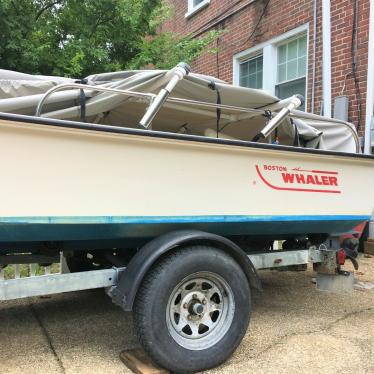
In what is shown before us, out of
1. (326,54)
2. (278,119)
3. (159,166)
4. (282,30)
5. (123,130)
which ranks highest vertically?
(282,30)

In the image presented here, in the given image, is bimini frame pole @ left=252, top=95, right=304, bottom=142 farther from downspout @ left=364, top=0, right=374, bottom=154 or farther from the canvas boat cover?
downspout @ left=364, top=0, right=374, bottom=154

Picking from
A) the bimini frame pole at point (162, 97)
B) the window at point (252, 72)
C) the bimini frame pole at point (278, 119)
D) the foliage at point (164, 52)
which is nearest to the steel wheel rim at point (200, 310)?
the bimini frame pole at point (162, 97)

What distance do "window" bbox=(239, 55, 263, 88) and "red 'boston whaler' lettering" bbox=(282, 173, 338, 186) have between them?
6.39 meters

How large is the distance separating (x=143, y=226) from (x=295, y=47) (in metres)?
7.08

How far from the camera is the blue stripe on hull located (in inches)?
115

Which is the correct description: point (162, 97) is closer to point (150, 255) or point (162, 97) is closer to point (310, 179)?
point (150, 255)

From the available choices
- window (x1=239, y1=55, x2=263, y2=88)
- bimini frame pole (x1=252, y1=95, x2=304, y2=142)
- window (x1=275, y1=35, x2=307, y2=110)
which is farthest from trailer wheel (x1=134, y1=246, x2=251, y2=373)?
window (x1=239, y1=55, x2=263, y2=88)

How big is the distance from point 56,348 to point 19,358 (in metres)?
0.29

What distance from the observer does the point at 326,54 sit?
7.52 metres

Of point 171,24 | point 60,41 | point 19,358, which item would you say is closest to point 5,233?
point 19,358

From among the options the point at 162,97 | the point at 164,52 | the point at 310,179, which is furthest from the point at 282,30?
the point at 162,97

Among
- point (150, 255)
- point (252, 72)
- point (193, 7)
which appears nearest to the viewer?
point (150, 255)

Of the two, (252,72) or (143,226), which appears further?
(252,72)

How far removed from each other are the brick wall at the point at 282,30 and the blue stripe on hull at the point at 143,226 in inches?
159
